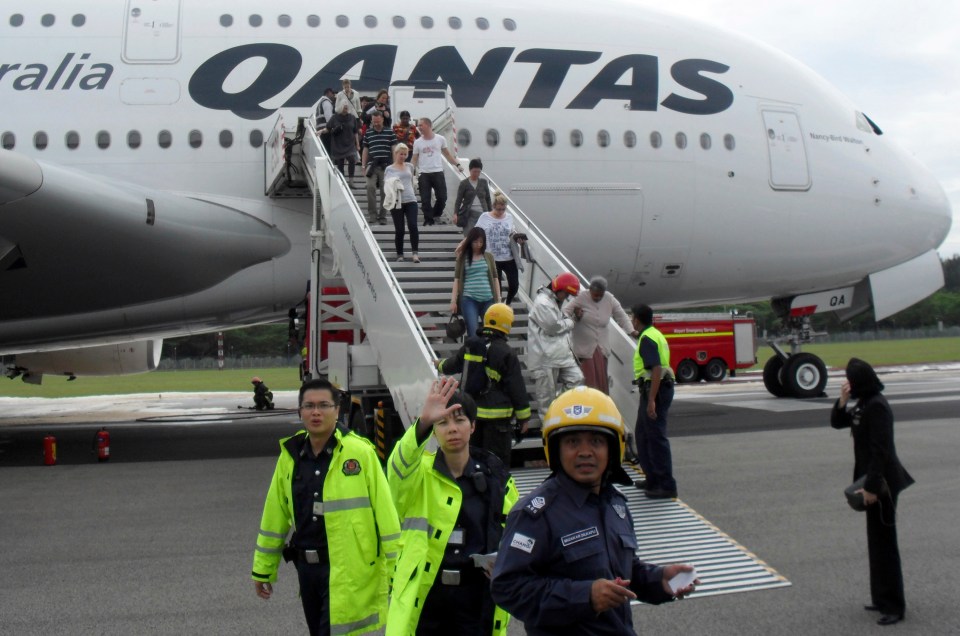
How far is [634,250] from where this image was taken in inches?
502

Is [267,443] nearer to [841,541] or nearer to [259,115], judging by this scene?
[259,115]

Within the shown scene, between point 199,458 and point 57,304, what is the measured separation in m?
3.18

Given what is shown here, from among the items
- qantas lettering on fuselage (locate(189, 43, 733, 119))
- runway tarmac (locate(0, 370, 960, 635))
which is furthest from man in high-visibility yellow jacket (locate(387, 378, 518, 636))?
qantas lettering on fuselage (locate(189, 43, 733, 119))

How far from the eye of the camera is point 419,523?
10.6 ft

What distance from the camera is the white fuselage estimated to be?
38.5 feet

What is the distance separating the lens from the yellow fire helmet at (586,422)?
8.07 feet

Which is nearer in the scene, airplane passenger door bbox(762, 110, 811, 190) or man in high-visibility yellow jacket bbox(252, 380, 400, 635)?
man in high-visibility yellow jacket bbox(252, 380, 400, 635)

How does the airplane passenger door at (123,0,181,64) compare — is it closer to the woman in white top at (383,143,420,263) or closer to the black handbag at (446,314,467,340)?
the woman in white top at (383,143,420,263)

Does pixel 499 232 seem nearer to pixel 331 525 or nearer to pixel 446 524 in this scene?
pixel 331 525

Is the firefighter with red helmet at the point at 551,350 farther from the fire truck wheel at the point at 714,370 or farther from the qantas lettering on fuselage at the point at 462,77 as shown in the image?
the fire truck wheel at the point at 714,370

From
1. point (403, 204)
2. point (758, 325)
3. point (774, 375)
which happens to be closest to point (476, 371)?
point (403, 204)

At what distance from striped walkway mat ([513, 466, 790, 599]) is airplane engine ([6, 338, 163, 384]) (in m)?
13.6

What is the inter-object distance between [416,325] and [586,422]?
523 centimetres

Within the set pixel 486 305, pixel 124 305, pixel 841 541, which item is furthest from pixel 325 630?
pixel 124 305
